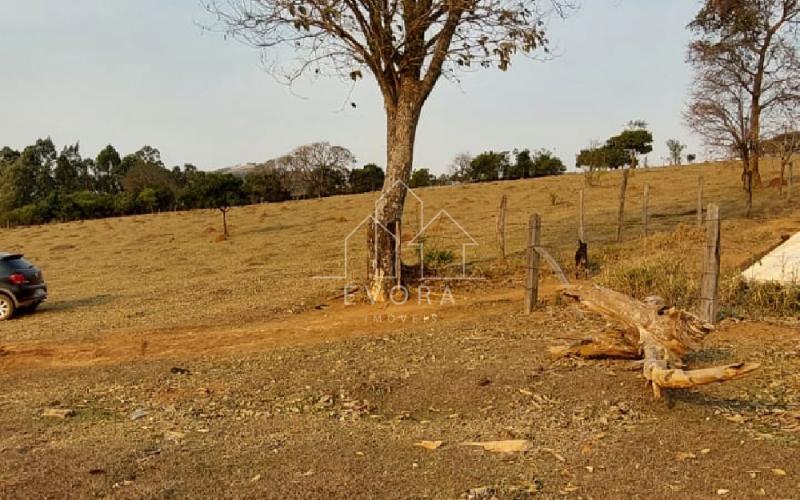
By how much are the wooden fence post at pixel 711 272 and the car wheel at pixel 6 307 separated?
36.0ft

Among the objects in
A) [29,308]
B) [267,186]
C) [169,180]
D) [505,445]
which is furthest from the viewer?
[169,180]

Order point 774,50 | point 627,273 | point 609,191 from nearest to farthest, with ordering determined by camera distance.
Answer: point 627,273 < point 774,50 < point 609,191

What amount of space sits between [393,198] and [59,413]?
20.1 feet

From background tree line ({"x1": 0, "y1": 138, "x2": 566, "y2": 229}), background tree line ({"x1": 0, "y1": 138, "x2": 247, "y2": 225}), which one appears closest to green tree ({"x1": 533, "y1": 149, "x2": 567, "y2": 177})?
background tree line ({"x1": 0, "y1": 138, "x2": 566, "y2": 229})

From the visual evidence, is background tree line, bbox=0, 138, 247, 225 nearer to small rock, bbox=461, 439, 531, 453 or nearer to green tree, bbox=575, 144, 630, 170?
green tree, bbox=575, 144, 630, 170

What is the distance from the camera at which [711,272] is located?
675 cm

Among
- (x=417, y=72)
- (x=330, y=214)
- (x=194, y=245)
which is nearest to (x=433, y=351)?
(x=417, y=72)

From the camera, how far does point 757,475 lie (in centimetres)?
357

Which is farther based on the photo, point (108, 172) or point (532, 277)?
point (108, 172)

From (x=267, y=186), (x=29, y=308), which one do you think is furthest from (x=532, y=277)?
(x=267, y=186)

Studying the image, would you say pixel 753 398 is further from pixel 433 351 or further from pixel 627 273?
pixel 627 273

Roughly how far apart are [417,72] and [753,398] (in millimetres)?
7263

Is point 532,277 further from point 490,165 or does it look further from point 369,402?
point 490,165

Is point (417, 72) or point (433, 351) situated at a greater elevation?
point (417, 72)
